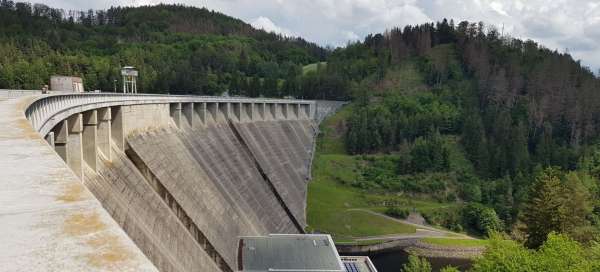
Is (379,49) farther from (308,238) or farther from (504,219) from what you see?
(308,238)

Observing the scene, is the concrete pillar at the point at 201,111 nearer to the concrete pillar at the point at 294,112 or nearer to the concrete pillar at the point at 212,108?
the concrete pillar at the point at 212,108

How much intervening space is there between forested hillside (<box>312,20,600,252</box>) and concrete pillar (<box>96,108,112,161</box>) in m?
37.0

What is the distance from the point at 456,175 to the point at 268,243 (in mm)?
51093

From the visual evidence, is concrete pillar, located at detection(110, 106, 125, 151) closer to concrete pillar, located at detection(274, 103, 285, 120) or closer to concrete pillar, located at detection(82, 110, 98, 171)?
concrete pillar, located at detection(82, 110, 98, 171)

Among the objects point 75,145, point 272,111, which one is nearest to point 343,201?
point 272,111

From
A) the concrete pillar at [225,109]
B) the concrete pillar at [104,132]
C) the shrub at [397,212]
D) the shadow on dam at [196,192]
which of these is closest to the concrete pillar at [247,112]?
the shadow on dam at [196,192]

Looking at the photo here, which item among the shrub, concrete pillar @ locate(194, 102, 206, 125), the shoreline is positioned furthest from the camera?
the shrub

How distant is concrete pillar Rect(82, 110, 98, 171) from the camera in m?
20.4

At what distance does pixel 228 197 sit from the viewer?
33.3 meters

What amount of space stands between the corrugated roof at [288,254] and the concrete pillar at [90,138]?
1369 centimetres

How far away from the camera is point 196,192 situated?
1153 inches

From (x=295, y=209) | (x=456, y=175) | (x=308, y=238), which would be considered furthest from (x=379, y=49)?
(x=308, y=238)

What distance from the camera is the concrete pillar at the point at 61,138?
1711 cm

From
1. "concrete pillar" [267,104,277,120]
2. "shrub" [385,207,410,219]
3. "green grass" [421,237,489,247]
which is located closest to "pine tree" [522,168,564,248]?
"green grass" [421,237,489,247]
